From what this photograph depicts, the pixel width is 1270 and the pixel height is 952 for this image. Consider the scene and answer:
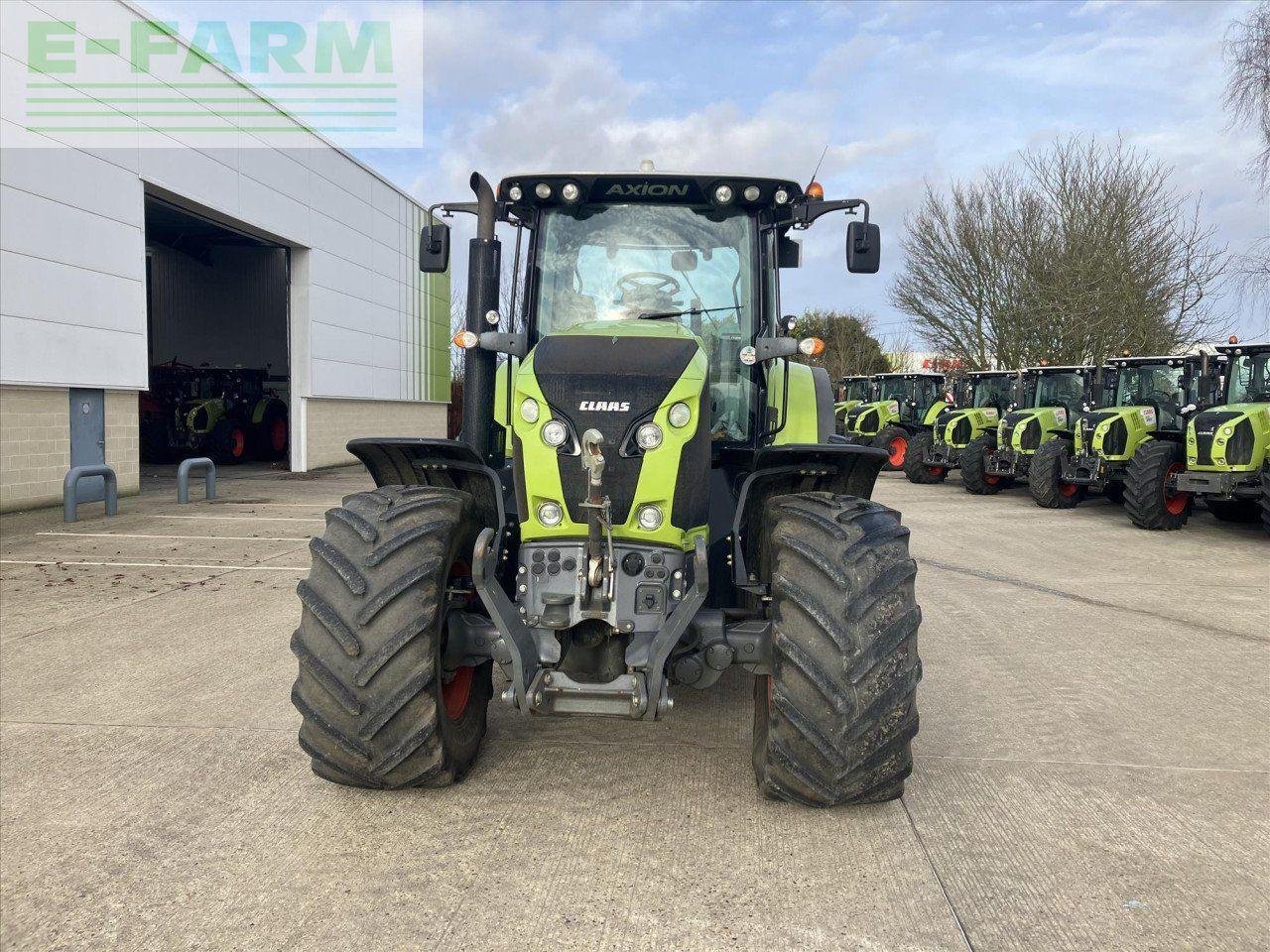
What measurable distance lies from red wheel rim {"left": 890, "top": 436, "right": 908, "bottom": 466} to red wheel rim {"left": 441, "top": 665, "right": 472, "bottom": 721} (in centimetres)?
1771

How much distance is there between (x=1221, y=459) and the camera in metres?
10.6

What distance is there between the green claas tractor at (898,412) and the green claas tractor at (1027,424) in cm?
358

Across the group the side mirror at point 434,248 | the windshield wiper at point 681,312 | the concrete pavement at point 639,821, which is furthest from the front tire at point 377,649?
the side mirror at point 434,248

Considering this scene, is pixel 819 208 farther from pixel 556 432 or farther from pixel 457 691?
pixel 457 691

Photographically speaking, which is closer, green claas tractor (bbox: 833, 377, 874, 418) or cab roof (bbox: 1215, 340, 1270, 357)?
cab roof (bbox: 1215, 340, 1270, 357)

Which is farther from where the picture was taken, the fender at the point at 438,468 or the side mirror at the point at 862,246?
the side mirror at the point at 862,246

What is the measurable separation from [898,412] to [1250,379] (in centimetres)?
1027

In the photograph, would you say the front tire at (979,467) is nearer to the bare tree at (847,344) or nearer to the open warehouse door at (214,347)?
the open warehouse door at (214,347)

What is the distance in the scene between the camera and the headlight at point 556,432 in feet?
10.6

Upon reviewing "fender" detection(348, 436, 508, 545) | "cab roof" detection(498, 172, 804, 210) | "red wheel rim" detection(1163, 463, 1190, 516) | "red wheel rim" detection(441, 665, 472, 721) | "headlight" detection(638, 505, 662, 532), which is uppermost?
"cab roof" detection(498, 172, 804, 210)

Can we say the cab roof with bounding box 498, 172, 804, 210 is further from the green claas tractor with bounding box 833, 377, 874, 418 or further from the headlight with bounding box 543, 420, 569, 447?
the green claas tractor with bounding box 833, 377, 874, 418

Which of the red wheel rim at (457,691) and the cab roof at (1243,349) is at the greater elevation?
the cab roof at (1243,349)

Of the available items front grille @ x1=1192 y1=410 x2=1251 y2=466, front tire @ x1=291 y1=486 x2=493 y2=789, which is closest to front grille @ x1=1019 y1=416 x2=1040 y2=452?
front grille @ x1=1192 y1=410 x2=1251 y2=466

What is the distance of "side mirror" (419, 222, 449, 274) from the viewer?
4.41 metres
